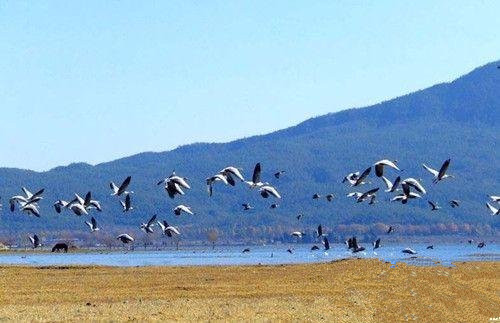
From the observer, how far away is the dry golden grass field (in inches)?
1404

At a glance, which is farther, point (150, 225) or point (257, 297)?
point (150, 225)

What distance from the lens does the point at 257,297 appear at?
45.2 m

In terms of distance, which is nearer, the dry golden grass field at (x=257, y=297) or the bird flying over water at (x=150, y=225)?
the dry golden grass field at (x=257, y=297)

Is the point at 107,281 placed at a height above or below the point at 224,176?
below

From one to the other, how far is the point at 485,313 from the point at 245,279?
28.0 m

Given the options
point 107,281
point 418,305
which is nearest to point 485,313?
point 418,305

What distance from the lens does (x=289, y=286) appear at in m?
53.6

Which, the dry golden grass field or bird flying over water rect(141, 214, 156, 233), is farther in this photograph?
bird flying over water rect(141, 214, 156, 233)

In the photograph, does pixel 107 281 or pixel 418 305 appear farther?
pixel 107 281

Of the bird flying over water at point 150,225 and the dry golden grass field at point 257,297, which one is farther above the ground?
the bird flying over water at point 150,225

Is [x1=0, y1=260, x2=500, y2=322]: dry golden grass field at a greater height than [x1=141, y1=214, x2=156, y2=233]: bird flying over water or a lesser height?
lesser

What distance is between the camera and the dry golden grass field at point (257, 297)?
3566cm

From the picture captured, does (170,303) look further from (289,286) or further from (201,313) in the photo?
(289,286)

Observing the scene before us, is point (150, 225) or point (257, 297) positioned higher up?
point (150, 225)
